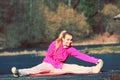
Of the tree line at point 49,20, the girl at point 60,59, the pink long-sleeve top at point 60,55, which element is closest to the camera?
the girl at point 60,59

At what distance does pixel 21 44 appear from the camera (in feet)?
208

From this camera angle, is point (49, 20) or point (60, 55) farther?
point (49, 20)

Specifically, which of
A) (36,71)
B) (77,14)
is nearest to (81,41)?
(77,14)

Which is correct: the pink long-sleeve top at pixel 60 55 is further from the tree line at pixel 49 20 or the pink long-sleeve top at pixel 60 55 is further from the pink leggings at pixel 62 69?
the tree line at pixel 49 20

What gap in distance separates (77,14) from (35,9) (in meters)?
5.77

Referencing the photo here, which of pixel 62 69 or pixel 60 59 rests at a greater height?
pixel 60 59

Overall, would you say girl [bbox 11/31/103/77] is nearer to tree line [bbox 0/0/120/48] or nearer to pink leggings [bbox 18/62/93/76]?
pink leggings [bbox 18/62/93/76]

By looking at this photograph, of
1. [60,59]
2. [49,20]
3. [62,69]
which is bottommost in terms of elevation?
[49,20]

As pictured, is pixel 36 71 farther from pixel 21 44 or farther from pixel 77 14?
pixel 77 14

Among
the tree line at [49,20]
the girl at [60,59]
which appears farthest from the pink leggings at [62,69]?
the tree line at [49,20]

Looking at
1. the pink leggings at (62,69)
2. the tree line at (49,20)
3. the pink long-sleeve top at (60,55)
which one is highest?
the pink long-sleeve top at (60,55)

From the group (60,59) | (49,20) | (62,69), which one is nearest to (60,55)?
(60,59)

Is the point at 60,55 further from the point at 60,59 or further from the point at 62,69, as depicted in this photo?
the point at 62,69

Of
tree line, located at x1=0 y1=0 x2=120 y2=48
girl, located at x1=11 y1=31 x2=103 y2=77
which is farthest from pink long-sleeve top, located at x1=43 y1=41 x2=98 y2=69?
tree line, located at x1=0 y1=0 x2=120 y2=48
